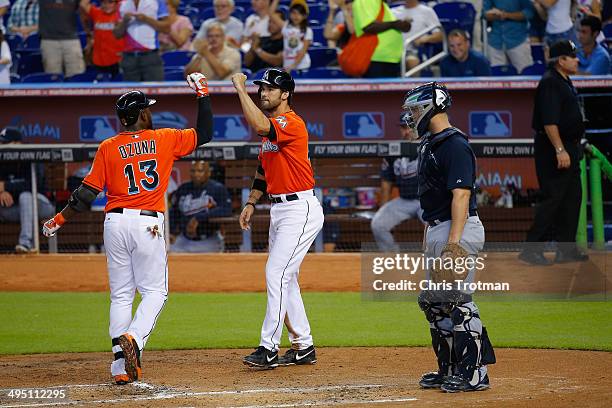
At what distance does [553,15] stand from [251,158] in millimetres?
4616

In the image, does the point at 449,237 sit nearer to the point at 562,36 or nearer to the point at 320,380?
the point at 320,380

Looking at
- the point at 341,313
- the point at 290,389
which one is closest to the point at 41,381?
the point at 290,389

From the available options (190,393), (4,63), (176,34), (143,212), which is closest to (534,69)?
(176,34)

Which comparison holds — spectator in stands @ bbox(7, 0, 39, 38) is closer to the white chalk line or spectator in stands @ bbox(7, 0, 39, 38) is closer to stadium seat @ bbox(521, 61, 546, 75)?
stadium seat @ bbox(521, 61, 546, 75)

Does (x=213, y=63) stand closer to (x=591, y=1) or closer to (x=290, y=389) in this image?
(x=591, y=1)

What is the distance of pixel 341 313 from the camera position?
10.0 metres

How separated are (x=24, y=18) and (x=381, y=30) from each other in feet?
20.0

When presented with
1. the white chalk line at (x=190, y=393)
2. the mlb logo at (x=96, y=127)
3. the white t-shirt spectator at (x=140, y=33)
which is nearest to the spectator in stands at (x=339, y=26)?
the white t-shirt spectator at (x=140, y=33)

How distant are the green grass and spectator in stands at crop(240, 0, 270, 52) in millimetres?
5049

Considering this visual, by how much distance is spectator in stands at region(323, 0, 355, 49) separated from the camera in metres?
14.4

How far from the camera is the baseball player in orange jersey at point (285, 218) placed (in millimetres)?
7027

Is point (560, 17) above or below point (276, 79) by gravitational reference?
above

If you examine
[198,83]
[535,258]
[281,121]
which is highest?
[198,83]

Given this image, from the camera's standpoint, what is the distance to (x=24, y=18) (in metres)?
16.5
